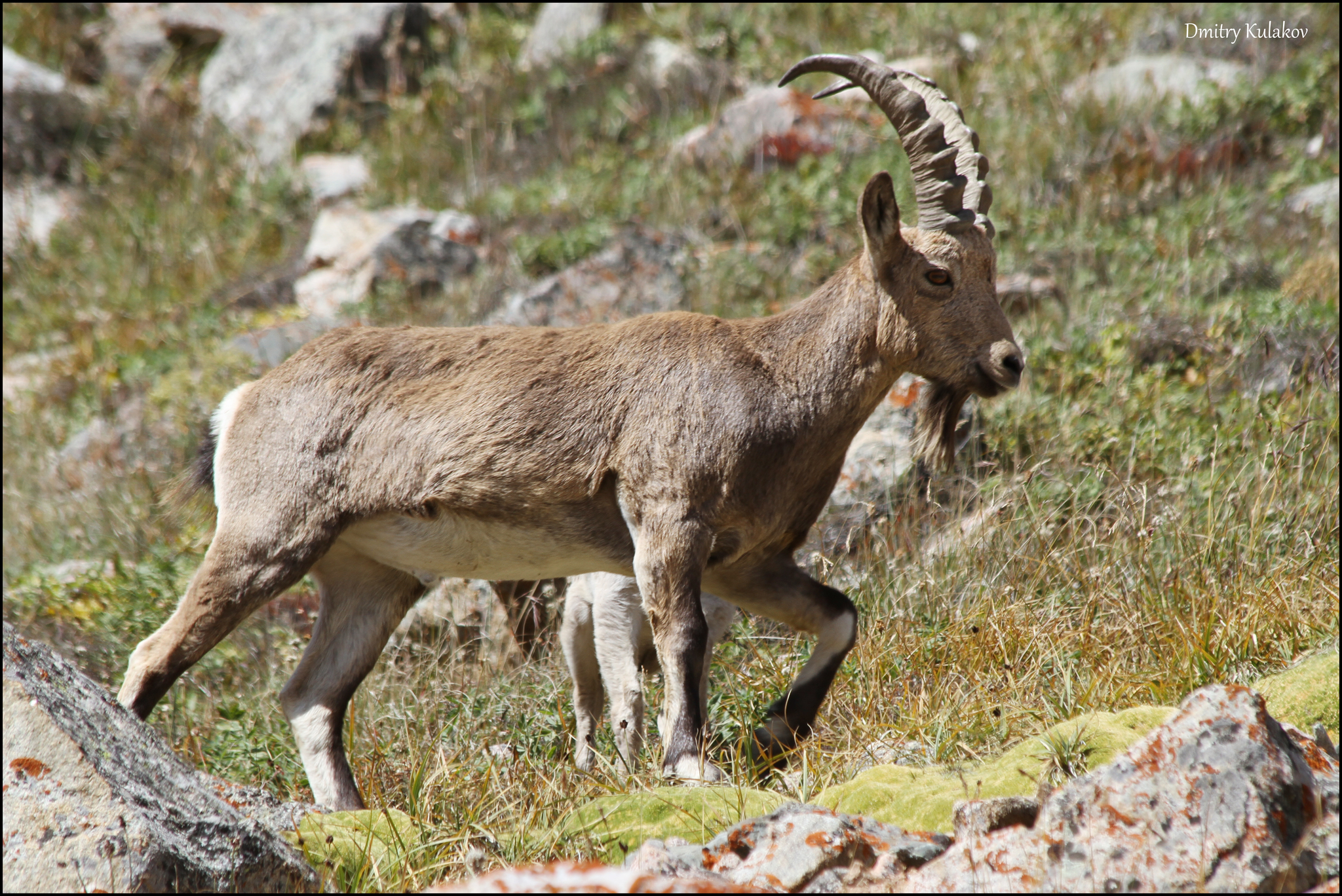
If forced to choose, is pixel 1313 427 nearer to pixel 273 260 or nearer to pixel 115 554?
pixel 115 554

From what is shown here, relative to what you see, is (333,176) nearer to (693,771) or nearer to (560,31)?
(560,31)

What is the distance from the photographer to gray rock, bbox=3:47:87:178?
14195mm

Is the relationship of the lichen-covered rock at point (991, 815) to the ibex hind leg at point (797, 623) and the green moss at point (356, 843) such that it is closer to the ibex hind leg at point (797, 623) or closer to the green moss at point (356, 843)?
the green moss at point (356, 843)

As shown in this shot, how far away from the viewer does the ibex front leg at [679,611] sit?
14.9ft

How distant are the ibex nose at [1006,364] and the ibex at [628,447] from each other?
0.01m

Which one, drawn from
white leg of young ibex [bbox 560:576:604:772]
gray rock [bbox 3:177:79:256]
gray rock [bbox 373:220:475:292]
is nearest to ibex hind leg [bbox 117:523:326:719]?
white leg of young ibex [bbox 560:576:604:772]

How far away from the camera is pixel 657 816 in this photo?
3.57 metres

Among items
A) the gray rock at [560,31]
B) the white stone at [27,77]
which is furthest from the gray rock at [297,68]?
the white stone at [27,77]

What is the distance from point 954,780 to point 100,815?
2428 millimetres

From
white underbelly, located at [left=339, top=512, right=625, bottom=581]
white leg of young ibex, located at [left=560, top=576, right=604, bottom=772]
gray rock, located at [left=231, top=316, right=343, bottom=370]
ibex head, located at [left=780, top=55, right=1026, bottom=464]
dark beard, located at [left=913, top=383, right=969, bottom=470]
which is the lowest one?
white leg of young ibex, located at [left=560, top=576, right=604, bottom=772]

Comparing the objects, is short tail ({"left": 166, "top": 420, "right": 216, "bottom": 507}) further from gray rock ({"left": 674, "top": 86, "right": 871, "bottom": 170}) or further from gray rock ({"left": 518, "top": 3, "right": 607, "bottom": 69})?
gray rock ({"left": 518, "top": 3, "right": 607, "bottom": 69})

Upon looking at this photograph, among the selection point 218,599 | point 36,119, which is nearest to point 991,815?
point 218,599

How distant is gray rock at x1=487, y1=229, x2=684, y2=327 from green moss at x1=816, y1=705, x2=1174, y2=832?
5.68 metres

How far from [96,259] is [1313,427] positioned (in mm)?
11795
